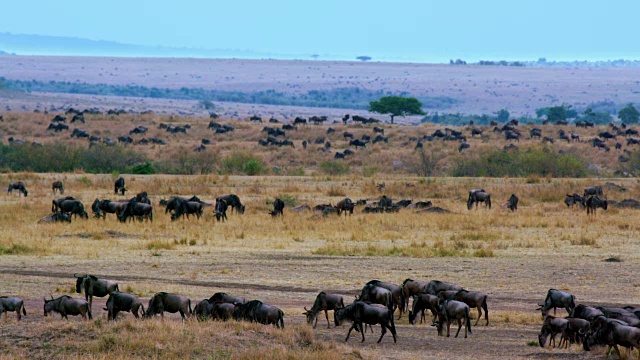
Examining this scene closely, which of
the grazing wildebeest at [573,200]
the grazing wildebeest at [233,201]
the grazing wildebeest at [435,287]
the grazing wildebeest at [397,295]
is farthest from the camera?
the grazing wildebeest at [573,200]

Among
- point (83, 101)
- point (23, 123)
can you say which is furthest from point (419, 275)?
point (83, 101)

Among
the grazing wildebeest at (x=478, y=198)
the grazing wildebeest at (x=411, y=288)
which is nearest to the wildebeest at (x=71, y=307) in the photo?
the grazing wildebeest at (x=411, y=288)

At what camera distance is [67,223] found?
28.7 meters

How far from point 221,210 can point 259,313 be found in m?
16.9

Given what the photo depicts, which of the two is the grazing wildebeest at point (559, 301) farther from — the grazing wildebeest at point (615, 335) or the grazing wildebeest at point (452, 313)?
the grazing wildebeest at point (615, 335)

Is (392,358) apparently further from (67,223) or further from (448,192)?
(448,192)

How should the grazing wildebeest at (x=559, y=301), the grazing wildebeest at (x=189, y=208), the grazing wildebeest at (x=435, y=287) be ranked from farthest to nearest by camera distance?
1. the grazing wildebeest at (x=189, y=208)
2. the grazing wildebeest at (x=435, y=287)
3. the grazing wildebeest at (x=559, y=301)

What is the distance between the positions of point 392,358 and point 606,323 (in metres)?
2.71

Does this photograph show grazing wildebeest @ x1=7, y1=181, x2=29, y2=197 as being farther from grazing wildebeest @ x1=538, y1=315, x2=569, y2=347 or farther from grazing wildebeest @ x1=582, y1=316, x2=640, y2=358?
grazing wildebeest @ x1=582, y1=316, x2=640, y2=358

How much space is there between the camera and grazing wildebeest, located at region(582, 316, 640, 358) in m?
12.7

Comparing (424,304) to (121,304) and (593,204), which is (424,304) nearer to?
(121,304)

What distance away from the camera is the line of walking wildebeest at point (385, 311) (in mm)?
13984

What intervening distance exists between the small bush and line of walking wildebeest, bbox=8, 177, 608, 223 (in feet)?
55.0

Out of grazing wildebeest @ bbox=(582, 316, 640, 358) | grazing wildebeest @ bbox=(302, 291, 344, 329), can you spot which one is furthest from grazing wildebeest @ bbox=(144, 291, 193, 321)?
grazing wildebeest @ bbox=(582, 316, 640, 358)
